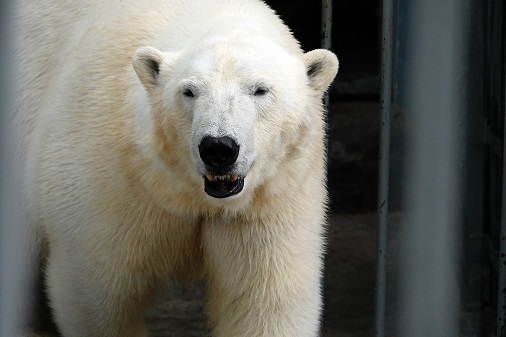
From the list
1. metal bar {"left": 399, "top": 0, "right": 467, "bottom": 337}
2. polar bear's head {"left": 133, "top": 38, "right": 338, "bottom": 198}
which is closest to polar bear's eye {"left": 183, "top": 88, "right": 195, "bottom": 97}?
polar bear's head {"left": 133, "top": 38, "right": 338, "bottom": 198}

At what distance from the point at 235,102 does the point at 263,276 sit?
23.8 inches

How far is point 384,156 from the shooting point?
3.75 metres

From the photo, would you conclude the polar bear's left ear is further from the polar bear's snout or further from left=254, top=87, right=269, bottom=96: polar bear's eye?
the polar bear's snout

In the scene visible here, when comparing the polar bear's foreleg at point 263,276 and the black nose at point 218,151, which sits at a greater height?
the black nose at point 218,151

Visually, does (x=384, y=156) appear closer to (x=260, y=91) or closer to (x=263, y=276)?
(x=263, y=276)

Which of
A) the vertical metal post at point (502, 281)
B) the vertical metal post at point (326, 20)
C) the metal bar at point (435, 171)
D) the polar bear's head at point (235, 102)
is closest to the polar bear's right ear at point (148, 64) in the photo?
the polar bear's head at point (235, 102)

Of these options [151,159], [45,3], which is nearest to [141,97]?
[151,159]

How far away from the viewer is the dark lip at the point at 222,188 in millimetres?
2791

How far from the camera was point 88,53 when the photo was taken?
3.37 metres

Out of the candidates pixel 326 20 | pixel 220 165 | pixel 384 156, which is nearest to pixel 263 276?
pixel 220 165

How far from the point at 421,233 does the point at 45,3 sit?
5.39ft

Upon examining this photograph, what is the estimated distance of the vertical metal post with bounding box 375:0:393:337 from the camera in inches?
145

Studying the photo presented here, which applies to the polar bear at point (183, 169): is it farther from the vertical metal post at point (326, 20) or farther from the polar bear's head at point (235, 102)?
the vertical metal post at point (326, 20)

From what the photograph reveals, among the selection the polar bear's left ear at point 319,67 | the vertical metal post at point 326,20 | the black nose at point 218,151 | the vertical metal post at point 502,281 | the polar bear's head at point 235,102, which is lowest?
the vertical metal post at point 502,281
